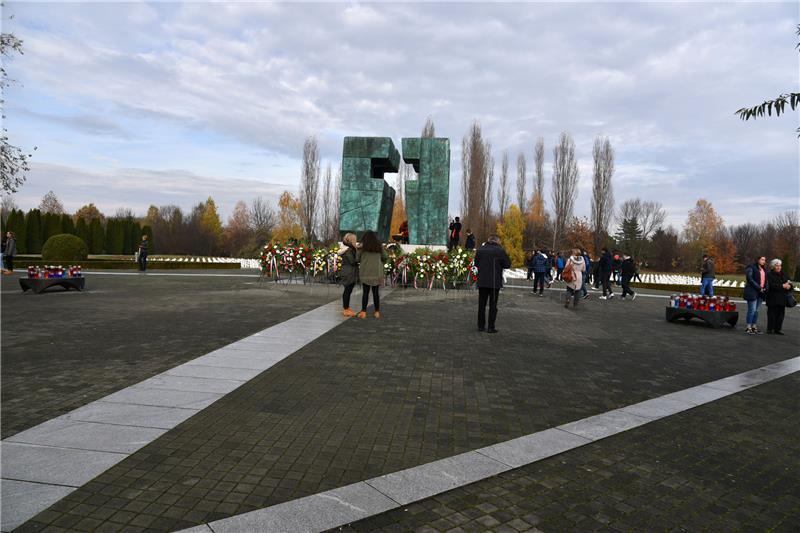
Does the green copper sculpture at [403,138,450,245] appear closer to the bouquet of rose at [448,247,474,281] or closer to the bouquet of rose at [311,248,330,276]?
the bouquet of rose at [448,247,474,281]

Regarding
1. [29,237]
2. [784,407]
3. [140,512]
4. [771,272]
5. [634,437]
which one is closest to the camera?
[140,512]

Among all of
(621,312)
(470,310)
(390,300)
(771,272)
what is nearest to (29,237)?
(390,300)

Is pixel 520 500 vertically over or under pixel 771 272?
under

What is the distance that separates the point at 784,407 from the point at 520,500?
3941 millimetres

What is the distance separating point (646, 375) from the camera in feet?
20.5

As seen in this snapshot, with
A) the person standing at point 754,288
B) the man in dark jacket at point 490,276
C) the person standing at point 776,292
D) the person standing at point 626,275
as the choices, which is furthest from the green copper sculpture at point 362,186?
the person standing at point 776,292

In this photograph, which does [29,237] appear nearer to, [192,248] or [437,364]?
[192,248]

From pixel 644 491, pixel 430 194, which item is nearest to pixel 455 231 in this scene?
pixel 430 194

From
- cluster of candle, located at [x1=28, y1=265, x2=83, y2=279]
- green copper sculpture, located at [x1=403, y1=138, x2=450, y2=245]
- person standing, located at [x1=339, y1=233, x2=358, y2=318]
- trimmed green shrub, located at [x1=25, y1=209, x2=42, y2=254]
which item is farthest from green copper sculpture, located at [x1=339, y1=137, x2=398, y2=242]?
trimmed green shrub, located at [x1=25, y1=209, x2=42, y2=254]

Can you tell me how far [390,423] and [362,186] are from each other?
15514 millimetres

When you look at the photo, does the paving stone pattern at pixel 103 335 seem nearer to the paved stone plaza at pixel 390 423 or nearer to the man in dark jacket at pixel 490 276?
the paved stone plaza at pixel 390 423

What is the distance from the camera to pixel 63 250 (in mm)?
29359

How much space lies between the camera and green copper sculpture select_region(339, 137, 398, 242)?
61.6ft

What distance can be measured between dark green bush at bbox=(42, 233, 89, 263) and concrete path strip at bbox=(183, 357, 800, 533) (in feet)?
106
